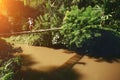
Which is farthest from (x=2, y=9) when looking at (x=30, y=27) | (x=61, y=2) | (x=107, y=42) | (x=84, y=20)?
(x=84, y=20)

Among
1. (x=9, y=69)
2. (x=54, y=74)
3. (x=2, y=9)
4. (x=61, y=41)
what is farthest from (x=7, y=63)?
(x=2, y=9)

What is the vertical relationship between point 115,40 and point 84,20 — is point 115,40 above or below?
below

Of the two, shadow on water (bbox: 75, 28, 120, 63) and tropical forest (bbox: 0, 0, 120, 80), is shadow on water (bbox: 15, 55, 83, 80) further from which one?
shadow on water (bbox: 75, 28, 120, 63)

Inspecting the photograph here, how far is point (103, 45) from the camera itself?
19.6 meters

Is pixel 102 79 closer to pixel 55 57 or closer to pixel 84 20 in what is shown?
pixel 84 20

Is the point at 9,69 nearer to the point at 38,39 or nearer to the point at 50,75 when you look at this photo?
the point at 50,75

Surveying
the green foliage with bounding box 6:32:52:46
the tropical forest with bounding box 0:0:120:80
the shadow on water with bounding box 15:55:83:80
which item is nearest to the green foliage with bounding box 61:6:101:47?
the tropical forest with bounding box 0:0:120:80

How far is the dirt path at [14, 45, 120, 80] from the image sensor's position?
16047 mm

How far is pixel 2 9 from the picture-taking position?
25281 millimetres

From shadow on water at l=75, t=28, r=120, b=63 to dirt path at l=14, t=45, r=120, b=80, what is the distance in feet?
2.39

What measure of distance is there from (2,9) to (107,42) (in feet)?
34.2

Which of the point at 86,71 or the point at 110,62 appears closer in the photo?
the point at 86,71

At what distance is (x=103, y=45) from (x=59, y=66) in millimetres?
3796

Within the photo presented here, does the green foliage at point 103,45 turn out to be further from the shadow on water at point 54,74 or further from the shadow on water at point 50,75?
the shadow on water at point 50,75
